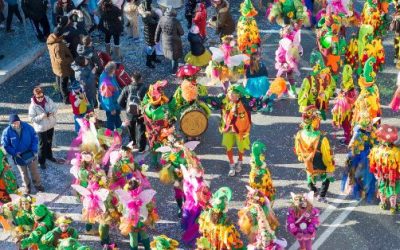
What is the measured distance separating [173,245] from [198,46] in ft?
24.3

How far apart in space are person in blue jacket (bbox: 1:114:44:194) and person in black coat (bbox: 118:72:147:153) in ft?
6.39

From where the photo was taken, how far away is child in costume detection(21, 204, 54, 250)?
11.0m

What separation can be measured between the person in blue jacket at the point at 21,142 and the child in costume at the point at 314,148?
4693 millimetres

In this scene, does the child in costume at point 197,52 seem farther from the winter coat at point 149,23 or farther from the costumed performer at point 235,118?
the costumed performer at point 235,118

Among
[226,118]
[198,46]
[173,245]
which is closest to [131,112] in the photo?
[226,118]

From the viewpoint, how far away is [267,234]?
34.1ft

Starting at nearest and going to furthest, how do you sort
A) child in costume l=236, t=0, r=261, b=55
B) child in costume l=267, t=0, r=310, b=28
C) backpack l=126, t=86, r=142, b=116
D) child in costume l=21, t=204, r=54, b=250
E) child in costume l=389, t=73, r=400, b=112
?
1. child in costume l=21, t=204, r=54, b=250
2. backpack l=126, t=86, r=142, b=116
3. child in costume l=389, t=73, r=400, b=112
4. child in costume l=236, t=0, r=261, b=55
5. child in costume l=267, t=0, r=310, b=28

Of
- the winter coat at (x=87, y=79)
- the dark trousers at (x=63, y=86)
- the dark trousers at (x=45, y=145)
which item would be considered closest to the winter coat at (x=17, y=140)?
the dark trousers at (x=45, y=145)

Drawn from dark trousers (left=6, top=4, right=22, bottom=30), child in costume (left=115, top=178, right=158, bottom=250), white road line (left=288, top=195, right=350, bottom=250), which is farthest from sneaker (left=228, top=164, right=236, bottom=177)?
dark trousers (left=6, top=4, right=22, bottom=30)

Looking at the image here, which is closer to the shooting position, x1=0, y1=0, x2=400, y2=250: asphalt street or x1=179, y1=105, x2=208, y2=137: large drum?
x1=0, y1=0, x2=400, y2=250: asphalt street

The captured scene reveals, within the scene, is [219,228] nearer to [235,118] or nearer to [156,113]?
[235,118]

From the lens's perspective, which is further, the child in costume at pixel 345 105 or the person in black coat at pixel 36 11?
the person in black coat at pixel 36 11

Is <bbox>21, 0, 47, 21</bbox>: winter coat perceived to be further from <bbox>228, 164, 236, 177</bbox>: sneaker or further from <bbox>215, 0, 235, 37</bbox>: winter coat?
<bbox>228, 164, 236, 177</bbox>: sneaker

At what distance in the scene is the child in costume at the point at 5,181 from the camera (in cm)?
1259
